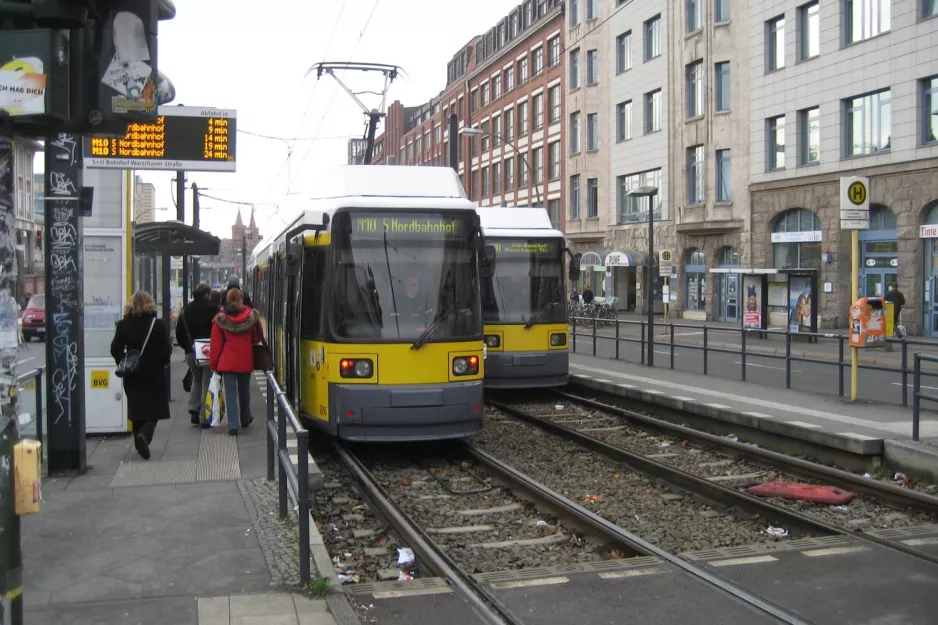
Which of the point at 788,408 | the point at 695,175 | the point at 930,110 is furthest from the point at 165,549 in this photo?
the point at 695,175

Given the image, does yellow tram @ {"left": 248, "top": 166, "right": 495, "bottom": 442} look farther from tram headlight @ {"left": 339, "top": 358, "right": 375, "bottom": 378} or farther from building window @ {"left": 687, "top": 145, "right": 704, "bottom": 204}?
building window @ {"left": 687, "top": 145, "right": 704, "bottom": 204}

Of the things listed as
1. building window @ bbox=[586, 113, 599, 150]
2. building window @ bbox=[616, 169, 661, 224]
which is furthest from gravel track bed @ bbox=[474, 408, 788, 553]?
building window @ bbox=[586, 113, 599, 150]

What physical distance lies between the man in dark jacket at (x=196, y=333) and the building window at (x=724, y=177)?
98.3 ft

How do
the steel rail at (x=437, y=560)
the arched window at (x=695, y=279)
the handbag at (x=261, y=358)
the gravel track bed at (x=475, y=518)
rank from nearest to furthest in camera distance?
the steel rail at (x=437, y=560) < the gravel track bed at (x=475, y=518) < the handbag at (x=261, y=358) < the arched window at (x=695, y=279)

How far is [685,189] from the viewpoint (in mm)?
40812

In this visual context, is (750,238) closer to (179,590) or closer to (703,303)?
(703,303)

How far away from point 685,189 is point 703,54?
227 inches

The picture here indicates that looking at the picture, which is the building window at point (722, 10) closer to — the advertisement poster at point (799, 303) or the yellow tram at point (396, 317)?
the advertisement poster at point (799, 303)

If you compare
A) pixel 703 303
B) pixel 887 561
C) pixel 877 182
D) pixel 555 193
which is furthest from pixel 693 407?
pixel 555 193

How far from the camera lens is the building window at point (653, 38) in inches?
1692

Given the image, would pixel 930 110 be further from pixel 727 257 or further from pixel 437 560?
pixel 437 560

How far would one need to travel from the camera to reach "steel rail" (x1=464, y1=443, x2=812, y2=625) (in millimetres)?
5174

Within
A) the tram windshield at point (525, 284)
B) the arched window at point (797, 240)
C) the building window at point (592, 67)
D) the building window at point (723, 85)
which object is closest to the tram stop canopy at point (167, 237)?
the tram windshield at point (525, 284)

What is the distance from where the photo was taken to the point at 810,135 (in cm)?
3347
